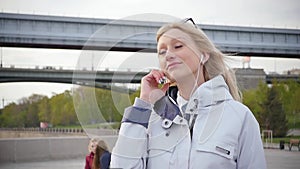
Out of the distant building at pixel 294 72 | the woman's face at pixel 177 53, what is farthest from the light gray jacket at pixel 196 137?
the distant building at pixel 294 72

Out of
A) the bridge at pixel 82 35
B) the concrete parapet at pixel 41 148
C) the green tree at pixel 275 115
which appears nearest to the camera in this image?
the concrete parapet at pixel 41 148

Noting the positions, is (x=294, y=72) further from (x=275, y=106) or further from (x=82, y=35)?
(x=82, y=35)

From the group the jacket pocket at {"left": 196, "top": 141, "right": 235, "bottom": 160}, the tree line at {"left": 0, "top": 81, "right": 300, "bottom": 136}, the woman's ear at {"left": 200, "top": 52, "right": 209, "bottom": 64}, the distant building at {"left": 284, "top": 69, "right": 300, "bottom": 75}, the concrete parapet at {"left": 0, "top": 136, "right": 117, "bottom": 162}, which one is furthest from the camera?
the distant building at {"left": 284, "top": 69, "right": 300, "bottom": 75}

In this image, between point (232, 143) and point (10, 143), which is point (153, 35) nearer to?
point (232, 143)

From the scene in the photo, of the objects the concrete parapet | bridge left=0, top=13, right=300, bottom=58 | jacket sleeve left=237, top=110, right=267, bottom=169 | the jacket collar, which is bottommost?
the concrete parapet

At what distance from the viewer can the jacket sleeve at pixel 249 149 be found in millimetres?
2221

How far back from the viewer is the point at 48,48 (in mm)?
37938

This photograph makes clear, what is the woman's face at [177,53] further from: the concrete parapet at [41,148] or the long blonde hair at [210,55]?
the concrete parapet at [41,148]

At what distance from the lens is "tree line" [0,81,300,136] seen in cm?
207

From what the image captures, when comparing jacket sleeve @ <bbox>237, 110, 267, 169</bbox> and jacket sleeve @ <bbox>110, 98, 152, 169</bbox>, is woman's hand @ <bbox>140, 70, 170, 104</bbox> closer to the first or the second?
jacket sleeve @ <bbox>110, 98, 152, 169</bbox>

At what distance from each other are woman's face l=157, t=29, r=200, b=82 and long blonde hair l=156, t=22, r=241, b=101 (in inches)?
0.8

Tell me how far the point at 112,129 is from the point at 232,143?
52cm

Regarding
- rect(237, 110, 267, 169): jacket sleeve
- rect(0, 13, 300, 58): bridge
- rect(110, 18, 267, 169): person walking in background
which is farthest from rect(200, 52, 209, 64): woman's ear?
rect(0, 13, 300, 58): bridge

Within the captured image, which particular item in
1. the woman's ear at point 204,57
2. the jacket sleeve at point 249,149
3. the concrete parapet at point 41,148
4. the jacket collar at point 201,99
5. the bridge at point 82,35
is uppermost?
the bridge at point 82,35
